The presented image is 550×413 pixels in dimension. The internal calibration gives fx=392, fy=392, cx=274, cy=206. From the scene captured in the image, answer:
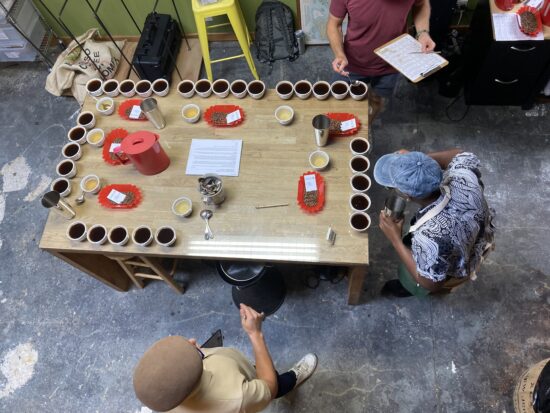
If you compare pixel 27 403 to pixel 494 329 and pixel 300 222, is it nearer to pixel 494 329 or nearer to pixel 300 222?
pixel 300 222

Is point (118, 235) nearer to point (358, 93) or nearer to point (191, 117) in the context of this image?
point (191, 117)

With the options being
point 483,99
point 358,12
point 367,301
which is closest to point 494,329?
point 367,301

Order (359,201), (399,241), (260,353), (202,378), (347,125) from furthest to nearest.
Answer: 1. (347,125)
2. (359,201)
3. (399,241)
4. (260,353)
5. (202,378)

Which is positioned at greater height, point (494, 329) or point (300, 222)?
point (300, 222)

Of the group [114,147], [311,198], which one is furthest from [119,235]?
[311,198]

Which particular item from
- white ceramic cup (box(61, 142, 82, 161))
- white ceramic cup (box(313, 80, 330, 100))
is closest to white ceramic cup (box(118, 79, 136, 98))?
white ceramic cup (box(61, 142, 82, 161))

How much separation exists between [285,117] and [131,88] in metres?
1.05

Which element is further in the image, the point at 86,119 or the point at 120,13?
the point at 120,13

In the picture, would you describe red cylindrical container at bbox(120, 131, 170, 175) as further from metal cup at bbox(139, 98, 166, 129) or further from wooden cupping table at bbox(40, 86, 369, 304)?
metal cup at bbox(139, 98, 166, 129)

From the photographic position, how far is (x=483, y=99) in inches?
126

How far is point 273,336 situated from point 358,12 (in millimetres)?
2131

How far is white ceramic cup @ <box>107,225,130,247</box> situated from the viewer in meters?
2.09

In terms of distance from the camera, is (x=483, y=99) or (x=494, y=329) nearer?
(x=494, y=329)

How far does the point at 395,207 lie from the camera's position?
1.88 metres
